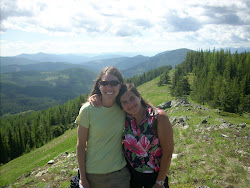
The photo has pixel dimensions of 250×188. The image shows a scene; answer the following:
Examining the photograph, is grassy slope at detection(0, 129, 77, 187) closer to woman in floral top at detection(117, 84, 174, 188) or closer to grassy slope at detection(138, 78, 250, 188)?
grassy slope at detection(138, 78, 250, 188)

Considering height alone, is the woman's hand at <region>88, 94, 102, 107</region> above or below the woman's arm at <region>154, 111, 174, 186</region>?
Answer: above

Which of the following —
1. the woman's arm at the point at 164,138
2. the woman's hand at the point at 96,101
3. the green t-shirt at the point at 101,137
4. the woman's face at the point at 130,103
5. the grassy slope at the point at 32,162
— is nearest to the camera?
the woman's arm at the point at 164,138

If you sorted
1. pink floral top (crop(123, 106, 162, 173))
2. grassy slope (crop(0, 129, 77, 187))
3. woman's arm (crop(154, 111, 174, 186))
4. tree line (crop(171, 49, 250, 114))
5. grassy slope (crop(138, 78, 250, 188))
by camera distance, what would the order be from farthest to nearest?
tree line (crop(171, 49, 250, 114)) < grassy slope (crop(0, 129, 77, 187)) < grassy slope (crop(138, 78, 250, 188)) < pink floral top (crop(123, 106, 162, 173)) < woman's arm (crop(154, 111, 174, 186))

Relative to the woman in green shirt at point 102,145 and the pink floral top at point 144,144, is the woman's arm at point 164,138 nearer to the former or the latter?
the pink floral top at point 144,144

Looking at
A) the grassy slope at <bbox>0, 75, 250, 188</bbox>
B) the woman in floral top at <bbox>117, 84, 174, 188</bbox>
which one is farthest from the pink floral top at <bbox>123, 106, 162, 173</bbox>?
the grassy slope at <bbox>0, 75, 250, 188</bbox>

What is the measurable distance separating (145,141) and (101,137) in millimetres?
1025

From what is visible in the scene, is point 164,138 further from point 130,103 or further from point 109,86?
point 109,86

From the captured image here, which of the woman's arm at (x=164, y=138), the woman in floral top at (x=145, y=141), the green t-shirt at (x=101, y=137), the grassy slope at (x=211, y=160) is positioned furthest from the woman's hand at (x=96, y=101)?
the grassy slope at (x=211, y=160)

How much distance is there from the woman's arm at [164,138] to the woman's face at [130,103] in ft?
1.80

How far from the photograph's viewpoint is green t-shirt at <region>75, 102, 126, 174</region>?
3805 millimetres

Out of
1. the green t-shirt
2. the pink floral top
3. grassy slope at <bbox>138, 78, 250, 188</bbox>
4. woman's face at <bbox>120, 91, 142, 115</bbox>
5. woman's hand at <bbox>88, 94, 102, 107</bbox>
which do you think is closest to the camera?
the pink floral top

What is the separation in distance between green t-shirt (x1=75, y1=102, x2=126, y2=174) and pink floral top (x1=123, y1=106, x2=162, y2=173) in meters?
0.28

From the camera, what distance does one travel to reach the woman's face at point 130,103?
3.70 m

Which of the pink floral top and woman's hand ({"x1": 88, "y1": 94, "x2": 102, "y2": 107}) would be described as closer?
the pink floral top
